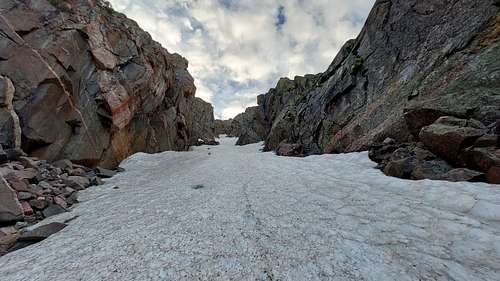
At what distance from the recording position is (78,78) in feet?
44.4

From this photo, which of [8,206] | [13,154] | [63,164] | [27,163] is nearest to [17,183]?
[8,206]

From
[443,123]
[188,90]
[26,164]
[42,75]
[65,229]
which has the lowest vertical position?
[65,229]

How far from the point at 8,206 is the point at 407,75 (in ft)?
65.4

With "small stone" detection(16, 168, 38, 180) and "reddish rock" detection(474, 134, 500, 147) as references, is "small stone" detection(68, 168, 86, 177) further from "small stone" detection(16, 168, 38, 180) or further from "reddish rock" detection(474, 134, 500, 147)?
"reddish rock" detection(474, 134, 500, 147)

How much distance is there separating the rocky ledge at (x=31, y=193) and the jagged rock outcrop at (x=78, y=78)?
5.00 feet

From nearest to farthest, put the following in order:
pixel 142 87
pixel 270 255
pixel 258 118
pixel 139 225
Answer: pixel 270 255 < pixel 139 225 < pixel 142 87 < pixel 258 118

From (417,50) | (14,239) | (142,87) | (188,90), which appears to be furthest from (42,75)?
(188,90)

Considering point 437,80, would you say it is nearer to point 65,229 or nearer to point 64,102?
point 65,229

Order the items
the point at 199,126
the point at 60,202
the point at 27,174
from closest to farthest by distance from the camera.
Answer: the point at 60,202, the point at 27,174, the point at 199,126

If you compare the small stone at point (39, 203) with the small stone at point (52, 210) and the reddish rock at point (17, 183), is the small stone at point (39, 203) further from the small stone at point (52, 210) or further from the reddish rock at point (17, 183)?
the reddish rock at point (17, 183)

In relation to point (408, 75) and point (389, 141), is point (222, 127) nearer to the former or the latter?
point (408, 75)

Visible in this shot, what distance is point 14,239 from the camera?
5.59 m

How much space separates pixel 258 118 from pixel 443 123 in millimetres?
46810

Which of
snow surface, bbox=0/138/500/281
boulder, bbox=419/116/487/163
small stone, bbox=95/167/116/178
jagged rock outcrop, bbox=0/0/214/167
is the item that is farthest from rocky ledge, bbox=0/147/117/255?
boulder, bbox=419/116/487/163
